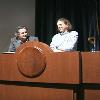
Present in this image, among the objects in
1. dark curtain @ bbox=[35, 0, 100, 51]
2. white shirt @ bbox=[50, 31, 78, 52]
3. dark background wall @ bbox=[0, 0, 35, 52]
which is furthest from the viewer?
dark background wall @ bbox=[0, 0, 35, 52]

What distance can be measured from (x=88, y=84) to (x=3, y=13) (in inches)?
106

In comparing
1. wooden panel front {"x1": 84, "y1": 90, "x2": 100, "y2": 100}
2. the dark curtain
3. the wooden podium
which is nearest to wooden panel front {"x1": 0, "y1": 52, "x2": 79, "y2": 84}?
the wooden podium

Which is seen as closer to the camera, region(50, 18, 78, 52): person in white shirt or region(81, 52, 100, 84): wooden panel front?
region(81, 52, 100, 84): wooden panel front

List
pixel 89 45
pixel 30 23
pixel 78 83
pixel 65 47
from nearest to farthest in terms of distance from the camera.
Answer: pixel 78 83
pixel 65 47
pixel 89 45
pixel 30 23

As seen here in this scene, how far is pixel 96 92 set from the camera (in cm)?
240

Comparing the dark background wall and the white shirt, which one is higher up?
the dark background wall

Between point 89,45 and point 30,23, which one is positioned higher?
point 30,23

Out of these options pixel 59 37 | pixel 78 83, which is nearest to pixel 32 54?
pixel 78 83

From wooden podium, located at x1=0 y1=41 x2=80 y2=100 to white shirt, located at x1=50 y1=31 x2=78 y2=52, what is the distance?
75cm

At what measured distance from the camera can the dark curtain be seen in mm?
4297

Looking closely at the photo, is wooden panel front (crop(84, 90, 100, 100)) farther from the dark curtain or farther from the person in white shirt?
the dark curtain

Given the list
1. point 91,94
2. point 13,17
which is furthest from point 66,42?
point 13,17

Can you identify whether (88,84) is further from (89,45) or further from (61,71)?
(89,45)

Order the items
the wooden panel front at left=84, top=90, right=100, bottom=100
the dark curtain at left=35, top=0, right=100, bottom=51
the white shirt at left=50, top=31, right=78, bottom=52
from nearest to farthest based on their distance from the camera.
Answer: the wooden panel front at left=84, top=90, right=100, bottom=100 < the white shirt at left=50, top=31, right=78, bottom=52 < the dark curtain at left=35, top=0, right=100, bottom=51
